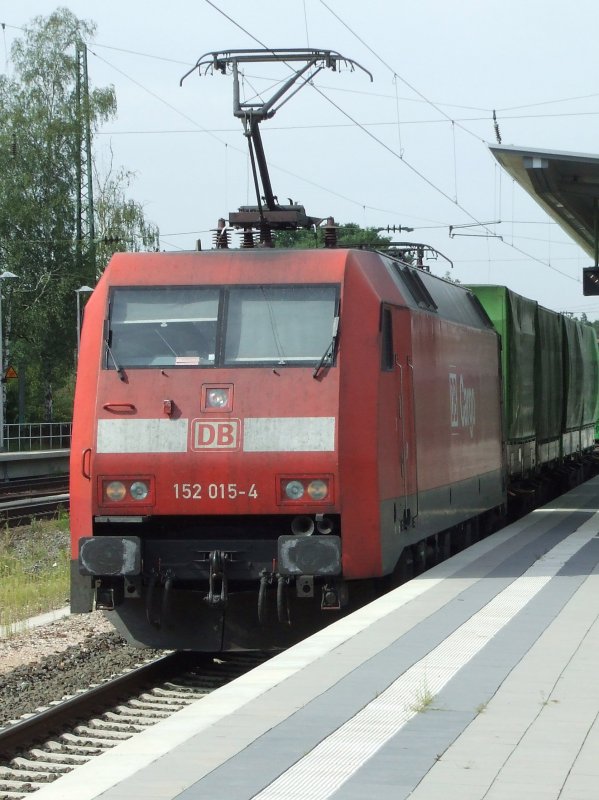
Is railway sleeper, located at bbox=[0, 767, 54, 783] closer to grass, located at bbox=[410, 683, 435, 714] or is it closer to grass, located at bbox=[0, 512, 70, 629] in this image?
grass, located at bbox=[410, 683, 435, 714]

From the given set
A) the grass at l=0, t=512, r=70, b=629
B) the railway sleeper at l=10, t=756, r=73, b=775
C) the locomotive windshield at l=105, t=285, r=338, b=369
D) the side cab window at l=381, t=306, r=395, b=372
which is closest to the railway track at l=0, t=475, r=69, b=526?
the grass at l=0, t=512, r=70, b=629

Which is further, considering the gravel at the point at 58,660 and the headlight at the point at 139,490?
the headlight at the point at 139,490

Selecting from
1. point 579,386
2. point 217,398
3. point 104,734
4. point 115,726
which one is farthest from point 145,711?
point 579,386

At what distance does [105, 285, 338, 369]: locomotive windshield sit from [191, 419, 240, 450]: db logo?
431 millimetres

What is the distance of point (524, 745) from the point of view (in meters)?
5.40

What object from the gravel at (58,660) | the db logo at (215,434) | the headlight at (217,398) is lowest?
the gravel at (58,660)

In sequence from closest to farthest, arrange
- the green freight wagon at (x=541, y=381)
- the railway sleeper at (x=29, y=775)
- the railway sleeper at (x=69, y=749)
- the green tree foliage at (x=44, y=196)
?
the railway sleeper at (x=29, y=775)
the railway sleeper at (x=69, y=749)
the green freight wagon at (x=541, y=381)
the green tree foliage at (x=44, y=196)

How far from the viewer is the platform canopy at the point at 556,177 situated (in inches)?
698

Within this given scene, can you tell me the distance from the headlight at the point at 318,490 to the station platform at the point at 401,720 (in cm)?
77

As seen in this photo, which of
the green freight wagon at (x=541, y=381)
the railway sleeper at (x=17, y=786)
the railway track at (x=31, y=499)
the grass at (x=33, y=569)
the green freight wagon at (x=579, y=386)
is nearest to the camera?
the railway sleeper at (x=17, y=786)

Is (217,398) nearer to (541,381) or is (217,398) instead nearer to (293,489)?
(293,489)

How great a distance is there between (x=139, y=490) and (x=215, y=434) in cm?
61

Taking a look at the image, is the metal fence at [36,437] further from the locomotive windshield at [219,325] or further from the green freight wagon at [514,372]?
the locomotive windshield at [219,325]

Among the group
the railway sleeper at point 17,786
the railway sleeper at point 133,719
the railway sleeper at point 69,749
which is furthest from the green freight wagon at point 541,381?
the railway sleeper at point 17,786
